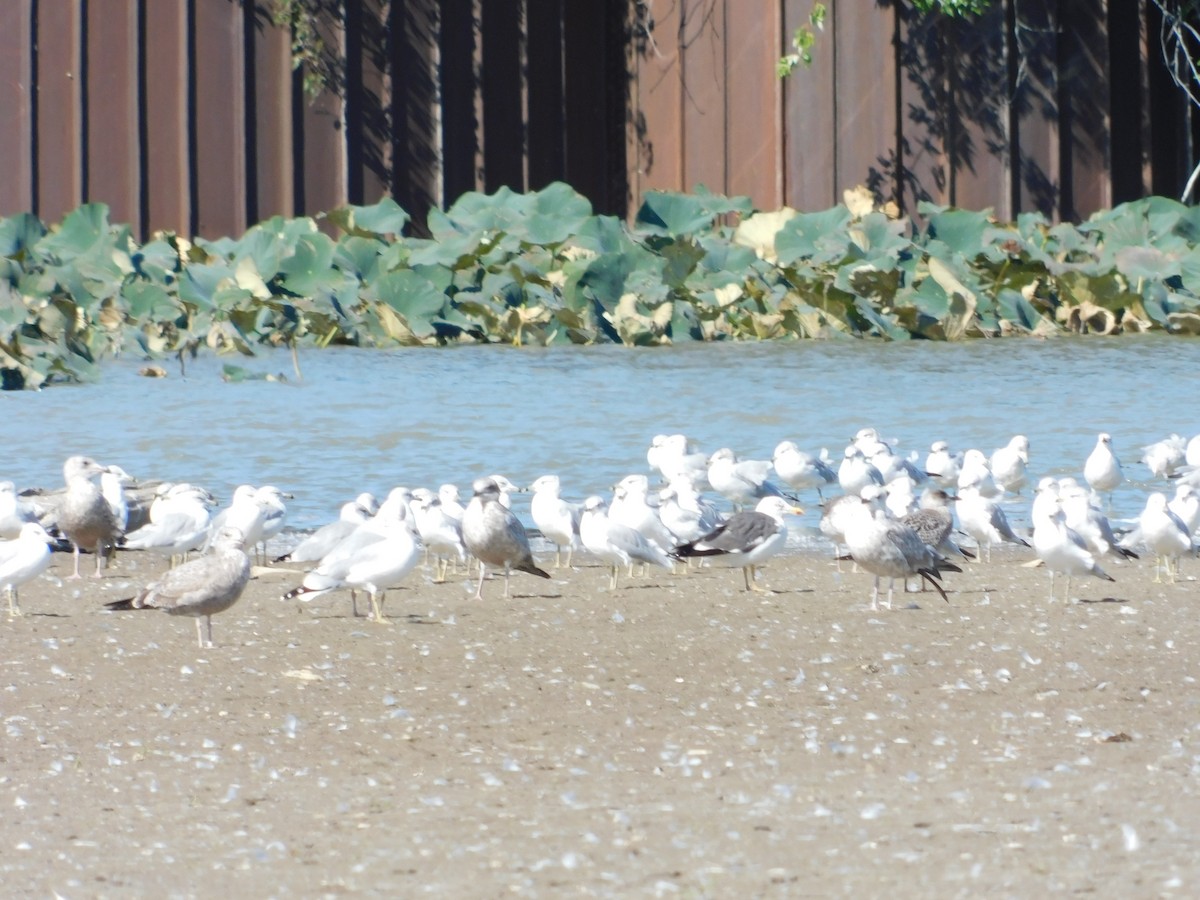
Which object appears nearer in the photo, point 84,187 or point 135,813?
point 135,813

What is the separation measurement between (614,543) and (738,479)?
2348 mm

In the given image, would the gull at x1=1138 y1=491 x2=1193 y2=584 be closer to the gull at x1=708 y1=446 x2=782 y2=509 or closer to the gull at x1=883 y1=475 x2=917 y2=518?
the gull at x1=883 y1=475 x2=917 y2=518

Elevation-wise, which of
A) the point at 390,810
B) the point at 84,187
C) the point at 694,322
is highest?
the point at 84,187

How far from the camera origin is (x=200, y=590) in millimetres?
7172

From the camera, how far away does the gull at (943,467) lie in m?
11.6

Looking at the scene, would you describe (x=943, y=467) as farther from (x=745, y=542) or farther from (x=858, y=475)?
(x=745, y=542)

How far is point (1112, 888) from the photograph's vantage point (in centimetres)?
422

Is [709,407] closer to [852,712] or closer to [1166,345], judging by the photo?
[1166,345]

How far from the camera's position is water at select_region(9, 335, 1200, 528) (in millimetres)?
12438

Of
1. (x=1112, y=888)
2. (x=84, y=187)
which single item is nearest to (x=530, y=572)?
(x=1112, y=888)

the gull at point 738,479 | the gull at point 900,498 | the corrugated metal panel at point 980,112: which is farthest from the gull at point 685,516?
the corrugated metal panel at point 980,112

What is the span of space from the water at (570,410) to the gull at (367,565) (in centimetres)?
277

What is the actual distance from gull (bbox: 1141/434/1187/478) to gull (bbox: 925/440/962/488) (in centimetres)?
107

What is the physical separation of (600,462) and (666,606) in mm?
4548
